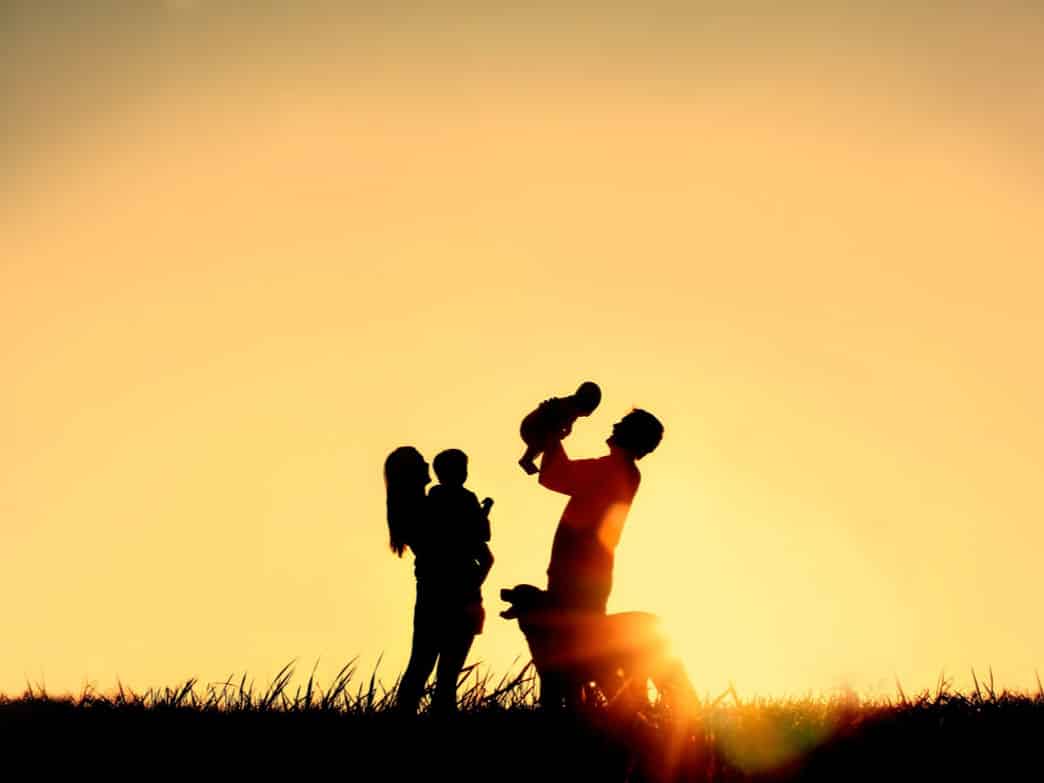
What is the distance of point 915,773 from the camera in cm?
502

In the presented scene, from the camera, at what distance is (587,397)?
6.54 metres

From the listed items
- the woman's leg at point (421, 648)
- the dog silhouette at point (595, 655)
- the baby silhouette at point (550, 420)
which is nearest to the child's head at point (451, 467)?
the woman's leg at point (421, 648)

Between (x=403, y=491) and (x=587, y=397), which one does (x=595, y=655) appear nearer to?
(x=587, y=397)

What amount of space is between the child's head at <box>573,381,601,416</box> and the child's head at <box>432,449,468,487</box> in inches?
58.5

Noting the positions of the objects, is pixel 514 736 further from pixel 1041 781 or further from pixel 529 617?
pixel 1041 781

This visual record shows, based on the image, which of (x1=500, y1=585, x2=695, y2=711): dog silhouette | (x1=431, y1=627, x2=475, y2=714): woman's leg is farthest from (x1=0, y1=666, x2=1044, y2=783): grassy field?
(x1=431, y1=627, x2=475, y2=714): woman's leg

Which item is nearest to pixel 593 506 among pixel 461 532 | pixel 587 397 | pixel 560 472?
pixel 560 472

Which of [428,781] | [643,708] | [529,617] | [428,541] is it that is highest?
[428,541]

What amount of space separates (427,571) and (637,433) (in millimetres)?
2011

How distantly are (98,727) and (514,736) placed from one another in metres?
2.15

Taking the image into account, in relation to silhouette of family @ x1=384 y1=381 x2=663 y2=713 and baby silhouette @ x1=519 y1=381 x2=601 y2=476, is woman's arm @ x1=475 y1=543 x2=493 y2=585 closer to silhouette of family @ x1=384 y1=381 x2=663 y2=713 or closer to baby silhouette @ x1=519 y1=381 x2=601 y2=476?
silhouette of family @ x1=384 y1=381 x2=663 y2=713

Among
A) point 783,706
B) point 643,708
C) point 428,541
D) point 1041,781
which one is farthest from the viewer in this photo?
point 428,541

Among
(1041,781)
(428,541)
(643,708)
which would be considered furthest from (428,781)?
(428,541)

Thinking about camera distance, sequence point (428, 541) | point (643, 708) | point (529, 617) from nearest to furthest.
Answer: point (643, 708) < point (529, 617) < point (428, 541)
